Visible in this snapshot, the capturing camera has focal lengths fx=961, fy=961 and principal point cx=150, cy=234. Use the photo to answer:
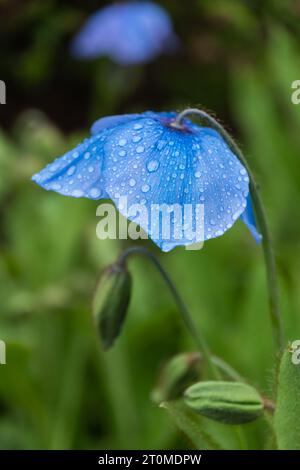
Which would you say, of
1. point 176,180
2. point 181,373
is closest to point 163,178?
point 176,180

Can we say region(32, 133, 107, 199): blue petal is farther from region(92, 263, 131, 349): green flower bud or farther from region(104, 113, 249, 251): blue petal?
region(92, 263, 131, 349): green flower bud

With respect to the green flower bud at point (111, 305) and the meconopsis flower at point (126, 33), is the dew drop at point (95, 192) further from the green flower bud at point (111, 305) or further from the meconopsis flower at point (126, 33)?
the meconopsis flower at point (126, 33)

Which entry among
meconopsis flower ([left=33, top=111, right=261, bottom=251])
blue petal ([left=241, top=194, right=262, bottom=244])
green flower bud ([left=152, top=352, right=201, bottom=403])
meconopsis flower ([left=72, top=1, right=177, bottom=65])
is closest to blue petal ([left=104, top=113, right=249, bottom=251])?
meconopsis flower ([left=33, top=111, right=261, bottom=251])

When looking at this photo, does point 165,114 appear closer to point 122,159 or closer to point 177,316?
point 122,159

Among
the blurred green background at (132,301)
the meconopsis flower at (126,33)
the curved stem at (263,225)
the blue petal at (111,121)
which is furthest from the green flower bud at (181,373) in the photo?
the meconopsis flower at (126,33)

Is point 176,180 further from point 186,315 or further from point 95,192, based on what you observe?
point 186,315

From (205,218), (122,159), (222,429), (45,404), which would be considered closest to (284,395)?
(205,218)
